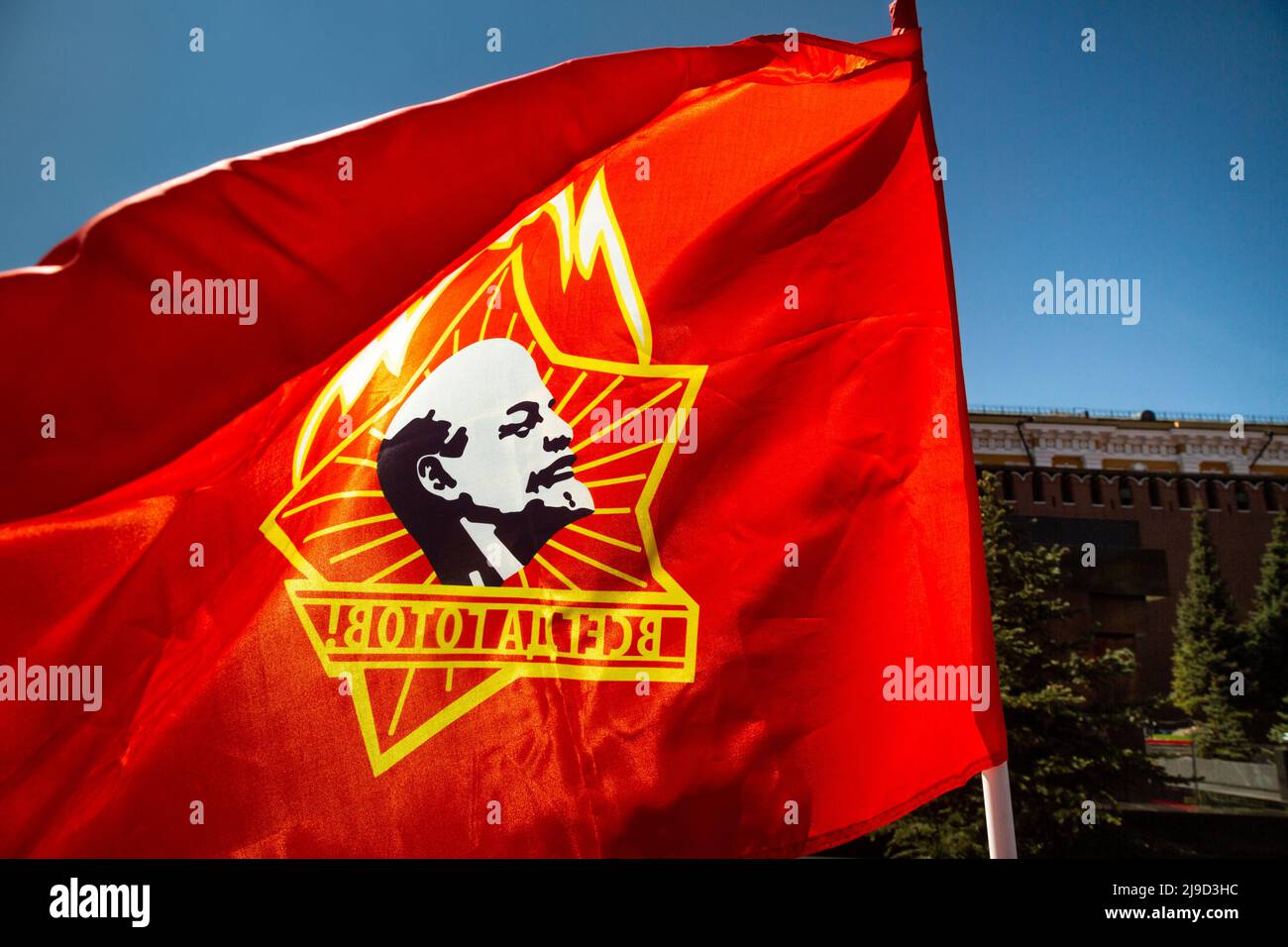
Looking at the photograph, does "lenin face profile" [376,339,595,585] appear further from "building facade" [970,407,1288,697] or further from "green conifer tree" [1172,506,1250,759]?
"green conifer tree" [1172,506,1250,759]

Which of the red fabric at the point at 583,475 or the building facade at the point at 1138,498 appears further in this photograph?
the building facade at the point at 1138,498

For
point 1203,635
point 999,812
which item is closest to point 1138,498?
point 1203,635

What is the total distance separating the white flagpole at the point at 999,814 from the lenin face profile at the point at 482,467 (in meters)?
1.51

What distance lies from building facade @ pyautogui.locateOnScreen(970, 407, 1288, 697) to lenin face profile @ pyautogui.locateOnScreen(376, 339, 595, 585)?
3018 centimetres

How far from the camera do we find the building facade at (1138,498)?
120 feet

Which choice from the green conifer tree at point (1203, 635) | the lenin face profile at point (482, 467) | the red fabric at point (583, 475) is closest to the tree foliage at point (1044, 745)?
the red fabric at point (583, 475)

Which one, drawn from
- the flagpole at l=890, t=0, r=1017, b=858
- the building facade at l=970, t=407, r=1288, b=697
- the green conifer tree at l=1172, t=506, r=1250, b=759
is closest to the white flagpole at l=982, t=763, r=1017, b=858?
the flagpole at l=890, t=0, r=1017, b=858

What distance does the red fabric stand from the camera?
319 cm

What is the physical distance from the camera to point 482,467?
3625mm

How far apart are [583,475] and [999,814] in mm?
1671

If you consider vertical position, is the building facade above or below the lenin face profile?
above

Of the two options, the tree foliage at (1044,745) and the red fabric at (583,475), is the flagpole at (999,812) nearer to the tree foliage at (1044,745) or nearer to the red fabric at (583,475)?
the red fabric at (583,475)

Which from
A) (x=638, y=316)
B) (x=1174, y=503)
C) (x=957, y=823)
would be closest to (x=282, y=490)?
(x=638, y=316)

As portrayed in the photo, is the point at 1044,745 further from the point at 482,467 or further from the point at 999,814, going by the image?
the point at 482,467
